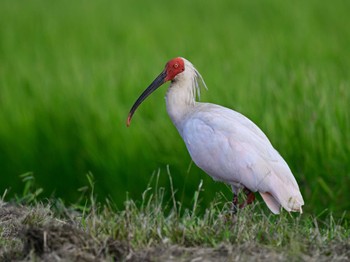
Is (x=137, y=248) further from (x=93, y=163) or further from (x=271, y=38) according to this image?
(x=271, y=38)

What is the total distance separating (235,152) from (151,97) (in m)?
3.64

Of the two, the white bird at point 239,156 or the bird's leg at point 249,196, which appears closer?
the white bird at point 239,156

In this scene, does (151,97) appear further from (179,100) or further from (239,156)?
(239,156)

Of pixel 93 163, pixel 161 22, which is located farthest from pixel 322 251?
pixel 161 22

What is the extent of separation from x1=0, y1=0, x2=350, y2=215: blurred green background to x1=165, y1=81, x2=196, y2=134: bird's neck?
518mm

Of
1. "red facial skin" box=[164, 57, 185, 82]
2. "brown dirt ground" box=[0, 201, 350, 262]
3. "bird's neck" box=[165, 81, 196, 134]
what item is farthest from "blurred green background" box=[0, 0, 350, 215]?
"brown dirt ground" box=[0, 201, 350, 262]

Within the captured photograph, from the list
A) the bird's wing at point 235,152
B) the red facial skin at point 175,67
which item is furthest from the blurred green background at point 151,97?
the red facial skin at point 175,67

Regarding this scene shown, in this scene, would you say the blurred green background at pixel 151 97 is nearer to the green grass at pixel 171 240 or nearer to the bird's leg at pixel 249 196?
the bird's leg at pixel 249 196

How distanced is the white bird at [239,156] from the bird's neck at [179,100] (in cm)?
7

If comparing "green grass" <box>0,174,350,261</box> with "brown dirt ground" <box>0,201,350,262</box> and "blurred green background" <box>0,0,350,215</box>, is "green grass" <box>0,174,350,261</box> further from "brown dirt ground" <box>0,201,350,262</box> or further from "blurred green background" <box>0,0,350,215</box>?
"blurred green background" <box>0,0,350,215</box>

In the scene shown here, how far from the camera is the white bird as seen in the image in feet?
17.1

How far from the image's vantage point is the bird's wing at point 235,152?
17.2 feet

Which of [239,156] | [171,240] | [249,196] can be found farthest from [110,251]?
[249,196]

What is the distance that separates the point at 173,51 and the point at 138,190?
3419 mm
